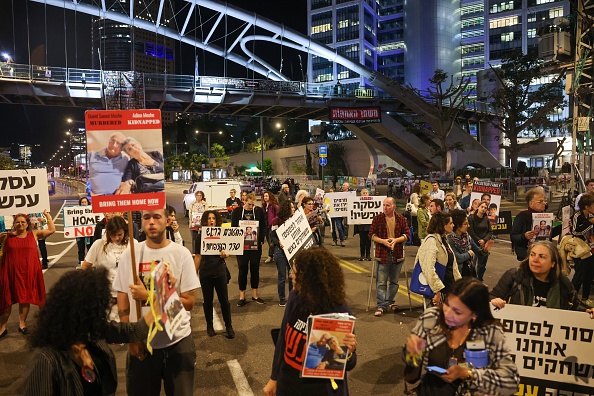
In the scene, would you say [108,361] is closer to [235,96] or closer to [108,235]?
[108,235]

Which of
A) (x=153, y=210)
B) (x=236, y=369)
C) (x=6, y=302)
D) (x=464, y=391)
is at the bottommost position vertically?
(x=236, y=369)

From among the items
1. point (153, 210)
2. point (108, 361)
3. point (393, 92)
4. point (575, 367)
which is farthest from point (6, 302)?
point (393, 92)

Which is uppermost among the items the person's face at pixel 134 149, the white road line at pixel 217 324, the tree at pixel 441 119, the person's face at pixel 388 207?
the tree at pixel 441 119

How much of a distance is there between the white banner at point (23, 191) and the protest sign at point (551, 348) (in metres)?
6.92

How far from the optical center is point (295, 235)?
23.1ft

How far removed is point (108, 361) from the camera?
2.86 m

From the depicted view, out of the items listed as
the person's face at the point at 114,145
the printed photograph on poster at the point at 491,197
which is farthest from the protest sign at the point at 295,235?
the printed photograph on poster at the point at 491,197

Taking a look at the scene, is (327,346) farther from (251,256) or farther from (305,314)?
(251,256)

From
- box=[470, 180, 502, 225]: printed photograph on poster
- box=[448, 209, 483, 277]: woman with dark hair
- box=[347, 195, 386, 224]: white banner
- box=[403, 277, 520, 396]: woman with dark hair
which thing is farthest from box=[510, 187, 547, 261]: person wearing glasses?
box=[403, 277, 520, 396]: woman with dark hair

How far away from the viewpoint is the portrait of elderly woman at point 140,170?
405cm

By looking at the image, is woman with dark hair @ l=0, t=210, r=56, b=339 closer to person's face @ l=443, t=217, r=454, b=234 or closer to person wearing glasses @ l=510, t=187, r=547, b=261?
person's face @ l=443, t=217, r=454, b=234

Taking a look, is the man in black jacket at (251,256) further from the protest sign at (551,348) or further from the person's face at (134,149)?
the protest sign at (551,348)

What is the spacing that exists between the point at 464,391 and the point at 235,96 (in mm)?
37699

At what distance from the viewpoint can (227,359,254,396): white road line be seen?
514 cm
